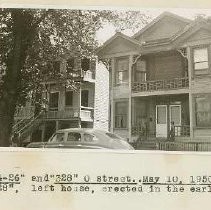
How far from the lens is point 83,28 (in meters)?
3.59

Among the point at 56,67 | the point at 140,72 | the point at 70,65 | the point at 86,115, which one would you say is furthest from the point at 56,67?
the point at 140,72

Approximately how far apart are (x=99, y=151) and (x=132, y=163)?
0.25m

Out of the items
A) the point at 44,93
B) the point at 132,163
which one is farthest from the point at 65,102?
the point at 132,163

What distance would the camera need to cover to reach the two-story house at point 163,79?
3.31 meters

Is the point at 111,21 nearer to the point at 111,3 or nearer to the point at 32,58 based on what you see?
the point at 111,3

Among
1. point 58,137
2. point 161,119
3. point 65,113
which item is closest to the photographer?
point 58,137

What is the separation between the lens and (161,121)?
345cm

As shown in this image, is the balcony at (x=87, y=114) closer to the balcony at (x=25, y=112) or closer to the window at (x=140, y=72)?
the balcony at (x=25, y=112)

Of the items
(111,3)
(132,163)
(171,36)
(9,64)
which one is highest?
(111,3)

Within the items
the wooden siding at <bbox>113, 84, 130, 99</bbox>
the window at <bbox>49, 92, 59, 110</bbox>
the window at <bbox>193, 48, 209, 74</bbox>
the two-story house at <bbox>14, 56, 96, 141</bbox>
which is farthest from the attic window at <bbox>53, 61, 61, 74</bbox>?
the window at <bbox>193, 48, 209, 74</bbox>

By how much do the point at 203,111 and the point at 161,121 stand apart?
35cm

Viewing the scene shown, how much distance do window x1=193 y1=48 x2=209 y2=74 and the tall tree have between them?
496mm

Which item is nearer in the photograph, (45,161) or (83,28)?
(45,161)

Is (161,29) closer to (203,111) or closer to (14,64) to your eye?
(203,111)
